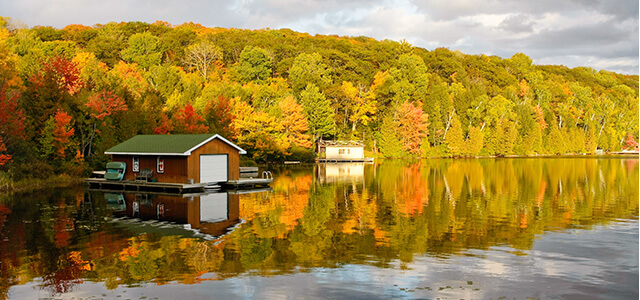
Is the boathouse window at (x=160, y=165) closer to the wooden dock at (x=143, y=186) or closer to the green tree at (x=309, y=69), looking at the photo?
the wooden dock at (x=143, y=186)

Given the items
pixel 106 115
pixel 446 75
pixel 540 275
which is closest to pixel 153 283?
pixel 540 275

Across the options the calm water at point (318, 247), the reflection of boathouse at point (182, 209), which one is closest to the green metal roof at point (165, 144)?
the reflection of boathouse at point (182, 209)

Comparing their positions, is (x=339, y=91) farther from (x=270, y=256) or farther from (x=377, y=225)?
(x=270, y=256)

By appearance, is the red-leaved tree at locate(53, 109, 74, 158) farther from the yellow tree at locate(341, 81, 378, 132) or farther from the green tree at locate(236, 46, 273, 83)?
the green tree at locate(236, 46, 273, 83)

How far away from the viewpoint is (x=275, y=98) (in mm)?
81125

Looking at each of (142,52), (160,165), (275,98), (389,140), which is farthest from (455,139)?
(160,165)

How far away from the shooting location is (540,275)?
1477 centimetres

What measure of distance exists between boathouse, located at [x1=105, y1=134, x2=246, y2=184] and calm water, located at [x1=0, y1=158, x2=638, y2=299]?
3.59 meters

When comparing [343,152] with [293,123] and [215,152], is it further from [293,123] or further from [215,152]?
[215,152]

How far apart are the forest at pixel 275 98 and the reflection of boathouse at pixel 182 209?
34.2 ft

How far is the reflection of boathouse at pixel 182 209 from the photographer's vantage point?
22.7 meters

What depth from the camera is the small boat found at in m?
38.5

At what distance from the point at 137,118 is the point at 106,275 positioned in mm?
36778

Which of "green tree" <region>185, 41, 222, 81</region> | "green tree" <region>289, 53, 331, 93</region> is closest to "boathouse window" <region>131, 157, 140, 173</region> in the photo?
"green tree" <region>289, 53, 331, 93</region>
